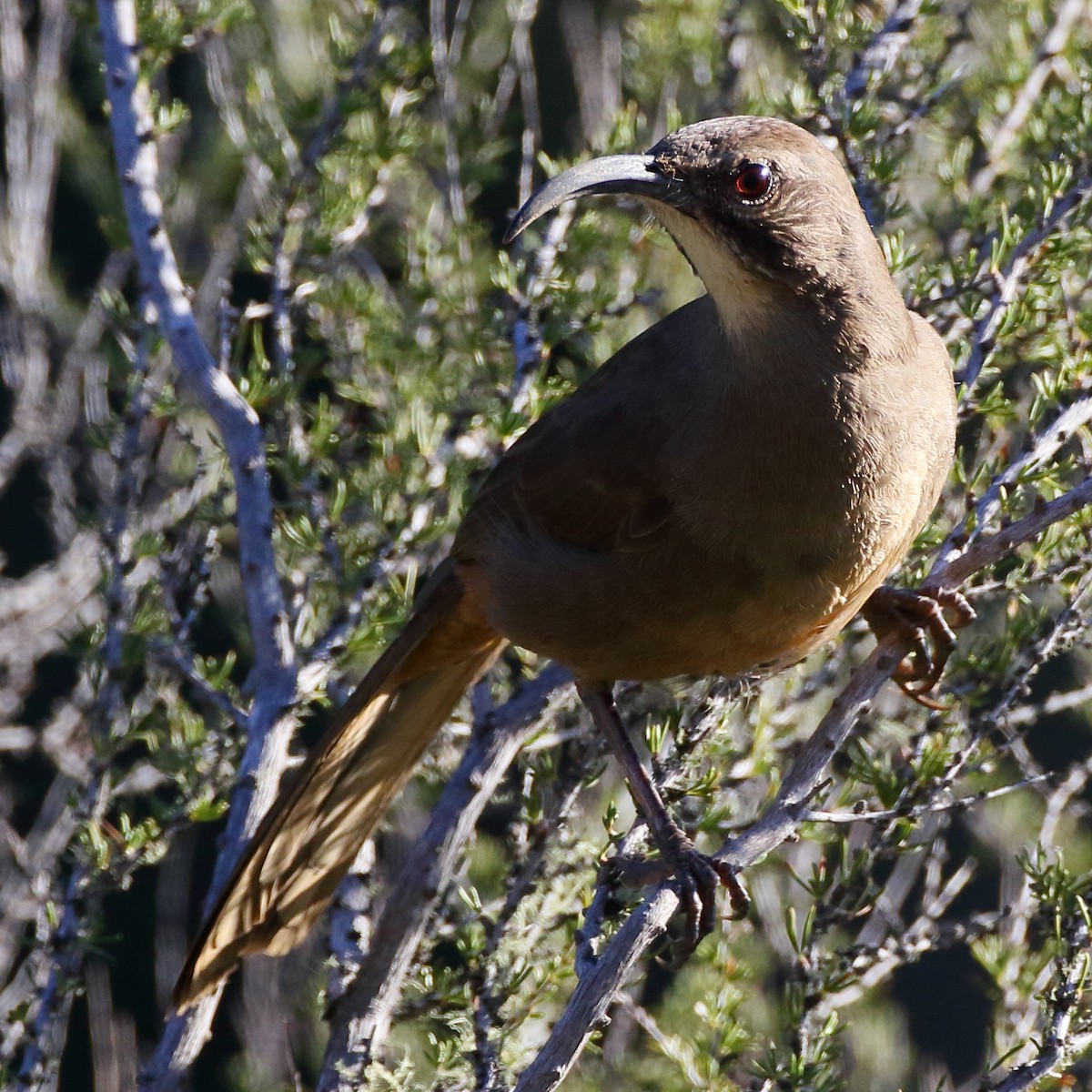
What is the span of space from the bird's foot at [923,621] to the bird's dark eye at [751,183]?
92 cm

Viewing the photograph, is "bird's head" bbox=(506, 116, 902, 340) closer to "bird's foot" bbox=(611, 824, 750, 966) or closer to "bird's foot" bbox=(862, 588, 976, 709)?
"bird's foot" bbox=(862, 588, 976, 709)

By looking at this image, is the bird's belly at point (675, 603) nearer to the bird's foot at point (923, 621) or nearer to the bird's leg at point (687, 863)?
the bird's foot at point (923, 621)

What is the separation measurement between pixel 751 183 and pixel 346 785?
179 centimetres

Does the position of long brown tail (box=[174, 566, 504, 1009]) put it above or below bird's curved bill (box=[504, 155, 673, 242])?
below

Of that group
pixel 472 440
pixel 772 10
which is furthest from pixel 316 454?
pixel 772 10

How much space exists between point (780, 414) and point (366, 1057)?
5.27 feet

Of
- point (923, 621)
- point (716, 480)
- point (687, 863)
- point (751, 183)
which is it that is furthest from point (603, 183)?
point (687, 863)

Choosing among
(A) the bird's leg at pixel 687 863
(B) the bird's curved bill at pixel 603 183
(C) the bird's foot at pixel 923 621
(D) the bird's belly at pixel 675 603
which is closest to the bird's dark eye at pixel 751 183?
(B) the bird's curved bill at pixel 603 183

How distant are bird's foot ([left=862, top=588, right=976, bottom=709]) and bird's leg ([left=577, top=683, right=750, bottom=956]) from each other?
0.58m

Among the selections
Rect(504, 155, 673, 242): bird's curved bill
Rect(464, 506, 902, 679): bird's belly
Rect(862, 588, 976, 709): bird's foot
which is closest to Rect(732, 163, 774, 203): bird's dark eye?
Rect(504, 155, 673, 242): bird's curved bill

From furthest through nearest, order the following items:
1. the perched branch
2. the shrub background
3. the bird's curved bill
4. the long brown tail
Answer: the long brown tail, the perched branch, the shrub background, the bird's curved bill

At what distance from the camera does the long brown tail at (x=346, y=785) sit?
141 inches

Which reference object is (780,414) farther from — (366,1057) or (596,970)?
(366,1057)

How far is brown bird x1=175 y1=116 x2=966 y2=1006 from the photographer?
9.91ft
